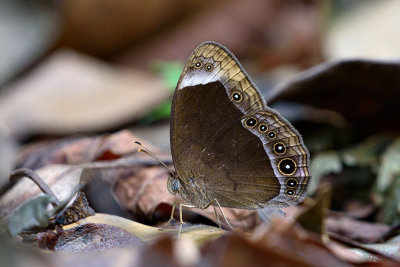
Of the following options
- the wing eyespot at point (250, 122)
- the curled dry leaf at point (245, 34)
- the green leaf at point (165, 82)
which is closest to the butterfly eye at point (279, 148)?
the wing eyespot at point (250, 122)

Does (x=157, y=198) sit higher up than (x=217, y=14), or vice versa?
(x=217, y=14)

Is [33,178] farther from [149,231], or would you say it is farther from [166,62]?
[166,62]

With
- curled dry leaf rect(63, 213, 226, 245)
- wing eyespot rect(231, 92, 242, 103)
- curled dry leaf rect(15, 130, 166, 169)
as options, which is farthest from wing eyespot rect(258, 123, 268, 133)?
curled dry leaf rect(15, 130, 166, 169)

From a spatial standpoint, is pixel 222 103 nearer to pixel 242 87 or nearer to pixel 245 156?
pixel 242 87

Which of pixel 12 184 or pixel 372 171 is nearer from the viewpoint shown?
pixel 12 184

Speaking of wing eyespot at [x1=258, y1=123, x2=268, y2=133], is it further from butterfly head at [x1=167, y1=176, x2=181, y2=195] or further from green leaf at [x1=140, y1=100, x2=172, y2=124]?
green leaf at [x1=140, y1=100, x2=172, y2=124]

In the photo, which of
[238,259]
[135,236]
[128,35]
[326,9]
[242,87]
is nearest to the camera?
[238,259]

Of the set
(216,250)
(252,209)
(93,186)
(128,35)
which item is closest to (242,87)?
(252,209)
